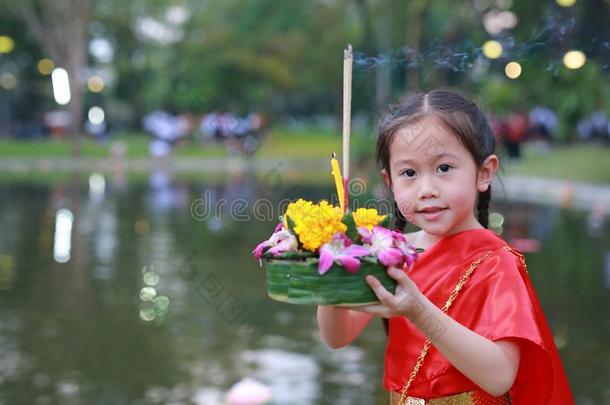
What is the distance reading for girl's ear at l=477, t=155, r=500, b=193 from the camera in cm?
244

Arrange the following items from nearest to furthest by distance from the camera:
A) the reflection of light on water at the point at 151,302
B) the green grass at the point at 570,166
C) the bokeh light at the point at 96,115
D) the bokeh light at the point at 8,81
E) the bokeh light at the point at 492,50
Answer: the bokeh light at the point at 492,50 → the reflection of light on water at the point at 151,302 → the green grass at the point at 570,166 → the bokeh light at the point at 8,81 → the bokeh light at the point at 96,115

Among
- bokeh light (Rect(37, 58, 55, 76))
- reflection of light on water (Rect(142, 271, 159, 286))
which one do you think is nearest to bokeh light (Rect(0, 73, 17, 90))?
bokeh light (Rect(37, 58, 55, 76))

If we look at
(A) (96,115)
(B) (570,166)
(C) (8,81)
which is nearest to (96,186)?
(B) (570,166)

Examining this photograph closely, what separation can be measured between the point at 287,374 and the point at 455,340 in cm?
424

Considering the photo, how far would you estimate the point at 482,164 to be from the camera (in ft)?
7.97

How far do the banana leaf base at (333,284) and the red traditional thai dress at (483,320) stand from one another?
0.96ft

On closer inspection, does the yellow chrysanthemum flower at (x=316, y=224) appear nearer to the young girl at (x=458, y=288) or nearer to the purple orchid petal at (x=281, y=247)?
the purple orchid petal at (x=281, y=247)

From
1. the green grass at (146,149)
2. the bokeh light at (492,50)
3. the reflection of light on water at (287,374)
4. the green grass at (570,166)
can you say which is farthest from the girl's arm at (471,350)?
the green grass at (146,149)

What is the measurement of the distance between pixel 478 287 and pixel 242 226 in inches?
522

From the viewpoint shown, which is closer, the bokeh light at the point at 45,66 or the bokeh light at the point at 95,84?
the bokeh light at the point at 45,66

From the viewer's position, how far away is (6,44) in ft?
160

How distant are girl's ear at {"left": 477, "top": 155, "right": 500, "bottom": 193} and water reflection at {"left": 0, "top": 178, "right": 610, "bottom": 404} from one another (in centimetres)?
339

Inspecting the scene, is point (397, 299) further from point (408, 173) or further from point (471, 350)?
point (408, 173)

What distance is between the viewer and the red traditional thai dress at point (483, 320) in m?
2.26
